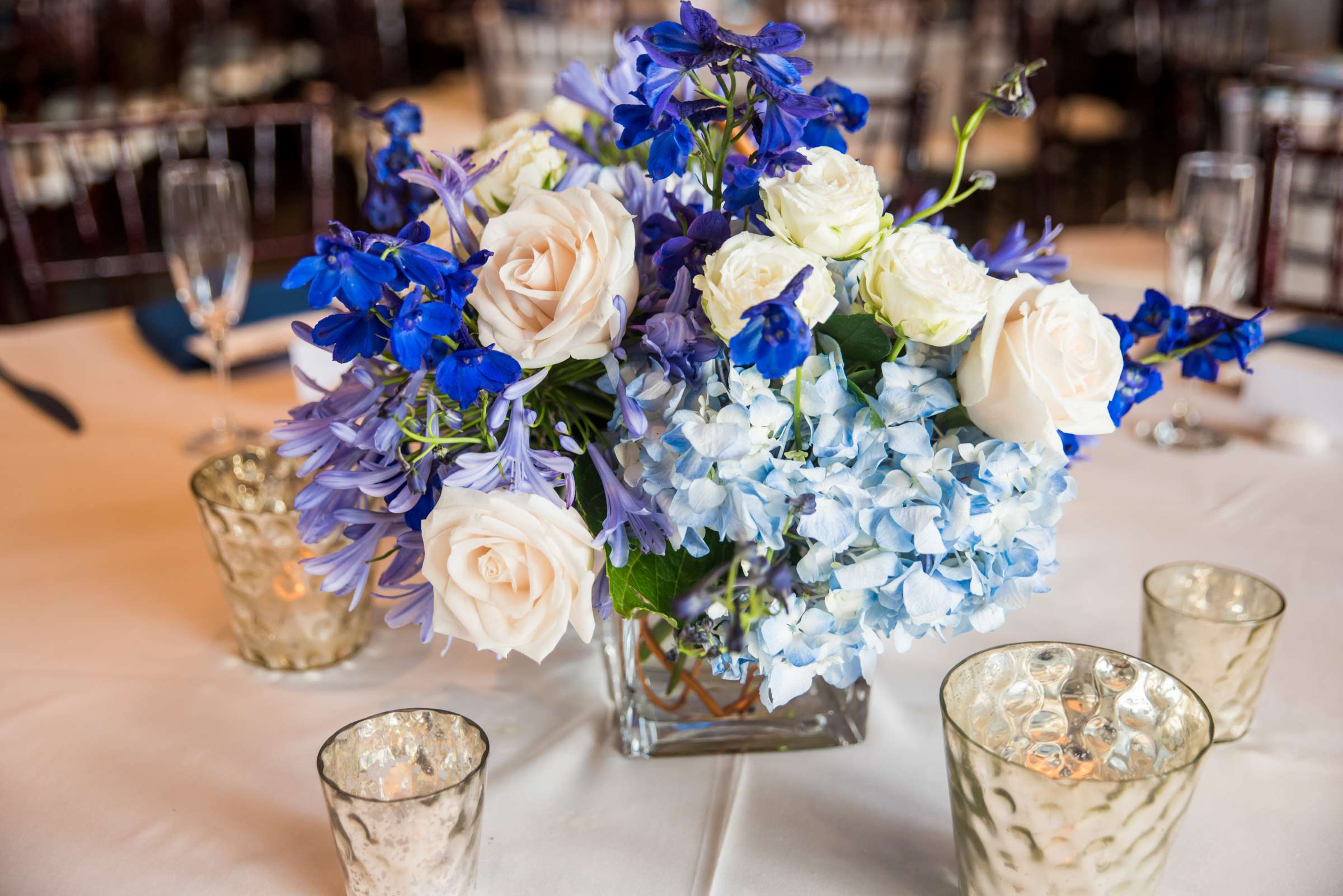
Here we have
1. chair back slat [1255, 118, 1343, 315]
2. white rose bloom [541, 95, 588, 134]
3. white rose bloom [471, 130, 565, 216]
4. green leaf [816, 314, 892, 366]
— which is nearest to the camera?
green leaf [816, 314, 892, 366]

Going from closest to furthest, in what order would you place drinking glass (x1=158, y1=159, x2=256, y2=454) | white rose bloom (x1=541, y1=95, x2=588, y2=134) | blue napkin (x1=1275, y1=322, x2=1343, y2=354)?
white rose bloom (x1=541, y1=95, x2=588, y2=134)
drinking glass (x1=158, y1=159, x2=256, y2=454)
blue napkin (x1=1275, y1=322, x2=1343, y2=354)

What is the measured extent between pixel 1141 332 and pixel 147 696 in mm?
710

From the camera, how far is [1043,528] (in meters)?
0.65

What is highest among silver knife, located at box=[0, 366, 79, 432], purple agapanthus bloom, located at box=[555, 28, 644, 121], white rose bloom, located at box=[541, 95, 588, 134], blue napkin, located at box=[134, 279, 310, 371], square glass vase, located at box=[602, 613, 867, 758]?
purple agapanthus bloom, located at box=[555, 28, 644, 121]

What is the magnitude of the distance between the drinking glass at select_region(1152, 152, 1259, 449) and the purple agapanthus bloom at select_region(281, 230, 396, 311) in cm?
91

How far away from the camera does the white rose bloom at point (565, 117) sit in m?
0.90

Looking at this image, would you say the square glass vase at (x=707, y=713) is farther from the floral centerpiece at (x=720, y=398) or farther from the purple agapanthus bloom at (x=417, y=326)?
the purple agapanthus bloom at (x=417, y=326)

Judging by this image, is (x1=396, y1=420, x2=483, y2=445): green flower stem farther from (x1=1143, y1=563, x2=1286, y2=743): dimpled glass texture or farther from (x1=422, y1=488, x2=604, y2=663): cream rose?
(x1=1143, y1=563, x2=1286, y2=743): dimpled glass texture

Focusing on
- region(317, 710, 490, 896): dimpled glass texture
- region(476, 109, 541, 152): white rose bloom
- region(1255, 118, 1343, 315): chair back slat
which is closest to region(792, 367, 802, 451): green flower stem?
region(317, 710, 490, 896): dimpled glass texture

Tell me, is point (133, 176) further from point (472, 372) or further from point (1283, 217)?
point (1283, 217)

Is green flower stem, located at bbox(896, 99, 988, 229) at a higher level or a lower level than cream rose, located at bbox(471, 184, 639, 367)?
higher

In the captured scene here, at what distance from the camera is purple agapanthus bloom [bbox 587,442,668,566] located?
0.63 meters

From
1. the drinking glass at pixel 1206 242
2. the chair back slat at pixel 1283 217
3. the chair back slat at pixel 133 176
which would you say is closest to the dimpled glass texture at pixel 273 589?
the drinking glass at pixel 1206 242

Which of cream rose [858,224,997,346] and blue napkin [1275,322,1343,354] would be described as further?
blue napkin [1275,322,1343,354]
